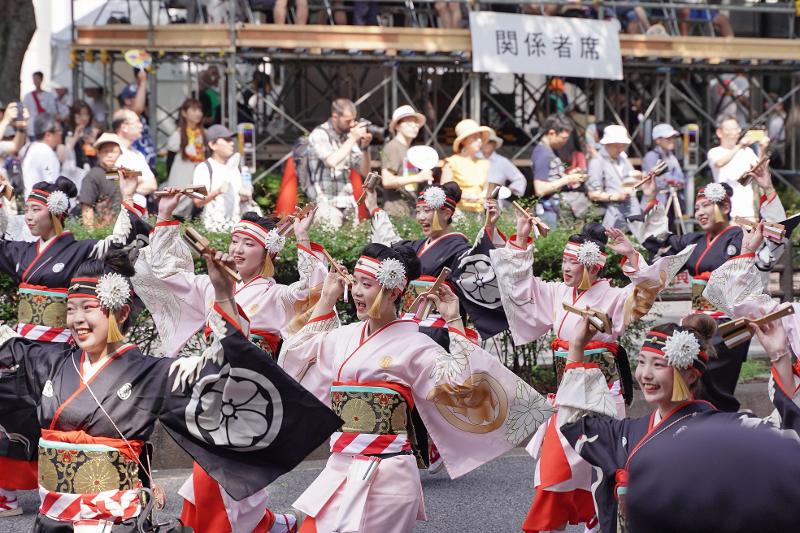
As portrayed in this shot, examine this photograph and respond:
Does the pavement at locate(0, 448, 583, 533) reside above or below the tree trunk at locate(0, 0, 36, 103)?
below

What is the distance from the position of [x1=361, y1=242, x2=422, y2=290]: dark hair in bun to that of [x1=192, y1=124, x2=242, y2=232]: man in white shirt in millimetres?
4851

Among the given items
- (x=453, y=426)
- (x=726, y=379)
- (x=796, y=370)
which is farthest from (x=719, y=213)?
(x=453, y=426)

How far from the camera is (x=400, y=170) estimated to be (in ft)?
36.5

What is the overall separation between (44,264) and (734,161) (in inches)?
279

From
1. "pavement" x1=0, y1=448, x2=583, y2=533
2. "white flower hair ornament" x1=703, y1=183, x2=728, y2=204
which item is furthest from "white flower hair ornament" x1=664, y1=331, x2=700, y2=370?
"white flower hair ornament" x1=703, y1=183, x2=728, y2=204

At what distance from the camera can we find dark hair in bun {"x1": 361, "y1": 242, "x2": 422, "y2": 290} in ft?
18.0

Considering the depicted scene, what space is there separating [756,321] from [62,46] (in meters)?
12.0

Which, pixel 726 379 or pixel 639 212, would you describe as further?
pixel 639 212

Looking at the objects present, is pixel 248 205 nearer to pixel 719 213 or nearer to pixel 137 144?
pixel 137 144

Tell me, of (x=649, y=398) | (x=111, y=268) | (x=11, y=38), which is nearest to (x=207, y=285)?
(x=111, y=268)

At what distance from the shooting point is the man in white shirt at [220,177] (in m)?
10.4

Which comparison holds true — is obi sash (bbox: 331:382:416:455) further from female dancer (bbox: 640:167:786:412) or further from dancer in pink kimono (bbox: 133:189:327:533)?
female dancer (bbox: 640:167:786:412)

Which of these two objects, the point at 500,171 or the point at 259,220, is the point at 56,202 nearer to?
the point at 259,220

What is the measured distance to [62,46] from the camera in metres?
15.1
